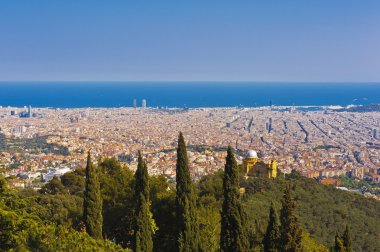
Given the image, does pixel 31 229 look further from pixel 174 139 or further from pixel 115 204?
pixel 174 139

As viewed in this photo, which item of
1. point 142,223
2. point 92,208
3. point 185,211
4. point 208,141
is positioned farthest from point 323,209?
point 208,141

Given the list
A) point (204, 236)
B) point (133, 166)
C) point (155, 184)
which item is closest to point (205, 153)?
point (133, 166)

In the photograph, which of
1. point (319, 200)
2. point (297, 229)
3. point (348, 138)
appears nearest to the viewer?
point (297, 229)

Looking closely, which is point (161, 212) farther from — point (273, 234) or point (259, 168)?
point (259, 168)

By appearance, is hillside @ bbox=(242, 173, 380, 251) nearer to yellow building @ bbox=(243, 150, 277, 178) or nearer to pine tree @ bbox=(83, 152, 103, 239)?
yellow building @ bbox=(243, 150, 277, 178)

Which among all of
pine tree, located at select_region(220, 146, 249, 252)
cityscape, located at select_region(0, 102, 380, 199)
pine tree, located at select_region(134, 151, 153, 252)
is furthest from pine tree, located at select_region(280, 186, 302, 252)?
cityscape, located at select_region(0, 102, 380, 199)

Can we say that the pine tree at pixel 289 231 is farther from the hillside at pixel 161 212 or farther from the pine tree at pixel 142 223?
the pine tree at pixel 142 223
